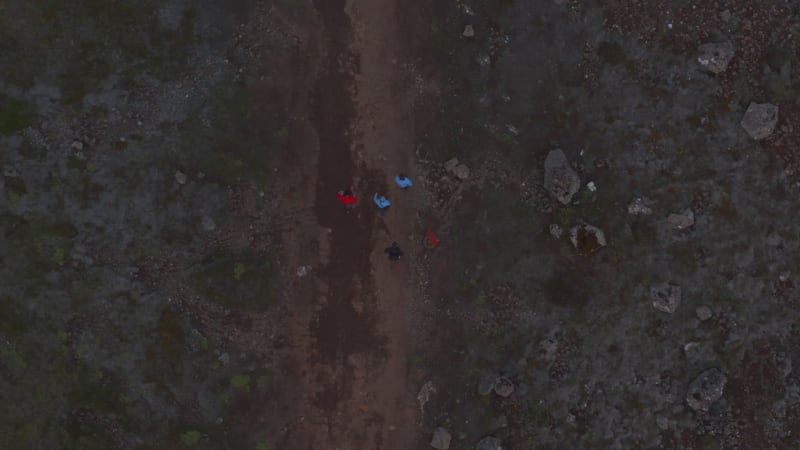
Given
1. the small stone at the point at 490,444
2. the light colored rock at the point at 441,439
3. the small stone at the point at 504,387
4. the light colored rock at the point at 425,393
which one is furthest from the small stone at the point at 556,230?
the light colored rock at the point at 441,439

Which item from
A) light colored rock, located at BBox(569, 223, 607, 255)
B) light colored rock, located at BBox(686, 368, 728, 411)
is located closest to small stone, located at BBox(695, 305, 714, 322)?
light colored rock, located at BBox(686, 368, 728, 411)

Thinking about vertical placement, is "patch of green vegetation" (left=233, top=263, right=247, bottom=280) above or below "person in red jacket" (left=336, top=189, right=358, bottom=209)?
below

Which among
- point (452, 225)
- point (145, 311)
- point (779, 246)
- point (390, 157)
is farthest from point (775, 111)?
point (145, 311)

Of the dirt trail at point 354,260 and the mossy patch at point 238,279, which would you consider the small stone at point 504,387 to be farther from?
the mossy patch at point 238,279

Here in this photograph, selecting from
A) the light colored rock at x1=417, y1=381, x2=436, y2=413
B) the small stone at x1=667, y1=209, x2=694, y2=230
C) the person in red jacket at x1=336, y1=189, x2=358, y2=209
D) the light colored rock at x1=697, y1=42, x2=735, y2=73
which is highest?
the light colored rock at x1=697, y1=42, x2=735, y2=73

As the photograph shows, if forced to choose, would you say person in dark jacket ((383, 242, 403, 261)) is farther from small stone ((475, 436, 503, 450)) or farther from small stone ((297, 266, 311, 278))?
small stone ((475, 436, 503, 450))

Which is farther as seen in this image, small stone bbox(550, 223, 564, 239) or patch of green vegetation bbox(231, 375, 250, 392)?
small stone bbox(550, 223, 564, 239)

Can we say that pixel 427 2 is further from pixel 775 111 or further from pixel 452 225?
pixel 775 111
